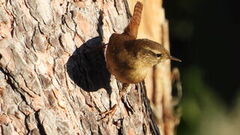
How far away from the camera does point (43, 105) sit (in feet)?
11.5

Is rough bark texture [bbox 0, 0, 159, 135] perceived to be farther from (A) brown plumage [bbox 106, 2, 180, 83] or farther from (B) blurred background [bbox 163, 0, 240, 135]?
(B) blurred background [bbox 163, 0, 240, 135]

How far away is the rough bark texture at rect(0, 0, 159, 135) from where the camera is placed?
3477 millimetres

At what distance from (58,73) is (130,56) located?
425 millimetres

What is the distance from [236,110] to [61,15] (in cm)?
361

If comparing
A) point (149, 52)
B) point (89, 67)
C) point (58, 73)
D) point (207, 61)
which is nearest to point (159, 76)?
point (149, 52)

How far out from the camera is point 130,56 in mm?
3773

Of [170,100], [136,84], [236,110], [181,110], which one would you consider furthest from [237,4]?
[136,84]

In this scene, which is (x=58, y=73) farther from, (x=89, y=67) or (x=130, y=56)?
(x=130, y=56)

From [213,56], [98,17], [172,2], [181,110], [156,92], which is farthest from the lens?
[213,56]

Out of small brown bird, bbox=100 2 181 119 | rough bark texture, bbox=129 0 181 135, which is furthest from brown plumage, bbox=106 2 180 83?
rough bark texture, bbox=129 0 181 135

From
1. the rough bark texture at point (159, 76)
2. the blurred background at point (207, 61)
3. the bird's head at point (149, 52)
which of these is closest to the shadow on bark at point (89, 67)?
the bird's head at point (149, 52)

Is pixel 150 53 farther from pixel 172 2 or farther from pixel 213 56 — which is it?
pixel 213 56

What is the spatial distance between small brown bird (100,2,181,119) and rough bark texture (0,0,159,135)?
0.08 meters

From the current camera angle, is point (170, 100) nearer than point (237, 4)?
Yes
